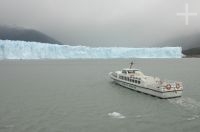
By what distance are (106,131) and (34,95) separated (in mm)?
16953

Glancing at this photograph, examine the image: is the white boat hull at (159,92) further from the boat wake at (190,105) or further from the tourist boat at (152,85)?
the boat wake at (190,105)

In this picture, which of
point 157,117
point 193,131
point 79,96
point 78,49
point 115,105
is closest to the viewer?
point 193,131

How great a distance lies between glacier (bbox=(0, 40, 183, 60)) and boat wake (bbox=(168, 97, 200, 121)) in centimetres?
10454

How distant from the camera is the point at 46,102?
30.8m

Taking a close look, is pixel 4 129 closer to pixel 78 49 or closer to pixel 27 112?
pixel 27 112

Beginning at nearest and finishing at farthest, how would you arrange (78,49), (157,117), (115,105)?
1. (157,117)
2. (115,105)
3. (78,49)

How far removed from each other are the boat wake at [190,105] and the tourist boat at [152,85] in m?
1.06

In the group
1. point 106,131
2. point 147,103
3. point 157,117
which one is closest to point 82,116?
point 106,131

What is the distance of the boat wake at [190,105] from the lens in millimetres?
24478

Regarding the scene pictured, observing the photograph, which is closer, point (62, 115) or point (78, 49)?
point (62, 115)

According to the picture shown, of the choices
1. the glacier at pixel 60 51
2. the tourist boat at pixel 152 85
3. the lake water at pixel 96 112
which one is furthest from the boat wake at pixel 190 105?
the glacier at pixel 60 51

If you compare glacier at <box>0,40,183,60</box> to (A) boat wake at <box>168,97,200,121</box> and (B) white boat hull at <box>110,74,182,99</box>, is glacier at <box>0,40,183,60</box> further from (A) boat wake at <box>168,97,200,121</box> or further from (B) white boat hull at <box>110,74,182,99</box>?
(A) boat wake at <box>168,97,200,121</box>

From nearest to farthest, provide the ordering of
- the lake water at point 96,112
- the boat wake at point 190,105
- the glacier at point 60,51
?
the lake water at point 96,112
the boat wake at point 190,105
the glacier at point 60,51

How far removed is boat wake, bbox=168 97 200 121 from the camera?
24478 millimetres
